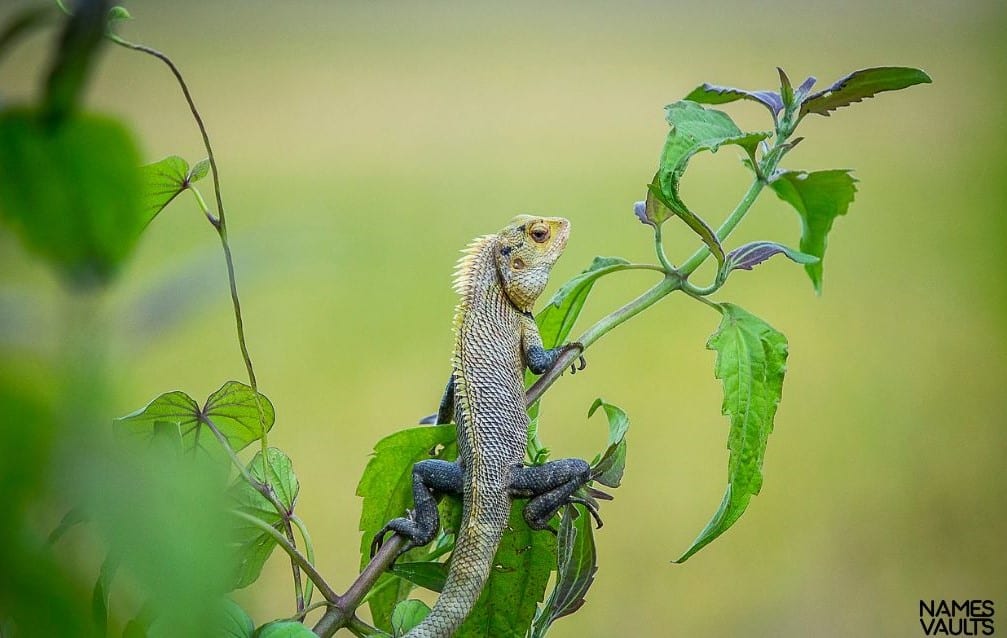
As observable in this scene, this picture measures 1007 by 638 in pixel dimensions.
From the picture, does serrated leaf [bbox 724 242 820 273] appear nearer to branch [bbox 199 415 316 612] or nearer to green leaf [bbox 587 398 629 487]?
green leaf [bbox 587 398 629 487]

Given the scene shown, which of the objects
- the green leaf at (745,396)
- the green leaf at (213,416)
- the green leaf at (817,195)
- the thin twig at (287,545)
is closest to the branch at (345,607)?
the thin twig at (287,545)

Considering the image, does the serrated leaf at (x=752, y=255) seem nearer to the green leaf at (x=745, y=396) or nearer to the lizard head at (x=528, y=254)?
the green leaf at (x=745, y=396)

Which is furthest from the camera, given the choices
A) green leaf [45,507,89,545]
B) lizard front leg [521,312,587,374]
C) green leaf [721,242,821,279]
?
lizard front leg [521,312,587,374]

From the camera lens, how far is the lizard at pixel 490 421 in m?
0.72

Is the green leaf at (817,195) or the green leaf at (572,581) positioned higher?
the green leaf at (817,195)

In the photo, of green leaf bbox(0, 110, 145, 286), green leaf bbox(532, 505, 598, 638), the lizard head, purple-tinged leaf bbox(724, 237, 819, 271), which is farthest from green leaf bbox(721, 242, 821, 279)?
green leaf bbox(0, 110, 145, 286)

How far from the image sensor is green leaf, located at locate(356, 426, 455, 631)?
751mm

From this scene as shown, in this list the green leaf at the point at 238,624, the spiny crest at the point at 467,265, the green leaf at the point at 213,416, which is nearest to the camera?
the green leaf at the point at 238,624

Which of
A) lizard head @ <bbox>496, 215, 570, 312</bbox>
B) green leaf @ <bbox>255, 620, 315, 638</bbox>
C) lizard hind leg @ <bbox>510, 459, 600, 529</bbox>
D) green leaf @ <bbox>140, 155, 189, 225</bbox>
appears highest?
lizard head @ <bbox>496, 215, 570, 312</bbox>

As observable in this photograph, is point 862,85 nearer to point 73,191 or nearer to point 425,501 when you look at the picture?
point 425,501

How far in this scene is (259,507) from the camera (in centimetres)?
66

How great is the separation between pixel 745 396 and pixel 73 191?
0.60m

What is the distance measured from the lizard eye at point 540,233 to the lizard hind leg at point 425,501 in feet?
1.17

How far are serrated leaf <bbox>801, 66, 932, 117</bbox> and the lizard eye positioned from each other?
40 cm
